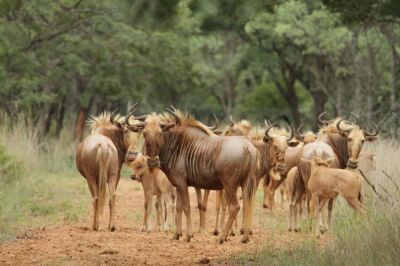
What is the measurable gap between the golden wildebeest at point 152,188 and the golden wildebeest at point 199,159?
5.28 ft

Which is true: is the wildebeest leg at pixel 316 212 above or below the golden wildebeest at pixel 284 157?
below

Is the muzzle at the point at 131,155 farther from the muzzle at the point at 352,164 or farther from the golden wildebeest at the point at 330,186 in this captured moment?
the muzzle at the point at 352,164

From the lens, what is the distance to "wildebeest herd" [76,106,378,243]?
45.6 feet

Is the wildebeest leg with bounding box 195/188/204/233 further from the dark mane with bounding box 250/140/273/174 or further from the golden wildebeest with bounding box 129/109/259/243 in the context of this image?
the dark mane with bounding box 250/140/273/174

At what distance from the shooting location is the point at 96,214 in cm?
1515

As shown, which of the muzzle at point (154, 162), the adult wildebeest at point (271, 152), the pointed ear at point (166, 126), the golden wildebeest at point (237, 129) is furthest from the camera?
the golden wildebeest at point (237, 129)

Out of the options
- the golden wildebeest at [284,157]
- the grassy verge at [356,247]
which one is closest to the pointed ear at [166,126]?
the golden wildebeest at [284,157]

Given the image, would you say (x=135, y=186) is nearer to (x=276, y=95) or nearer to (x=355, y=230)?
(x=355, y=230)

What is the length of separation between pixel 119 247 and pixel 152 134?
78.3 inches

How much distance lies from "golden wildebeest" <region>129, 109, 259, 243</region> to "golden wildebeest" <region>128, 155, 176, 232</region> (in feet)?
5.28

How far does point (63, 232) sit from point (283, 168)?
4045 millimetres

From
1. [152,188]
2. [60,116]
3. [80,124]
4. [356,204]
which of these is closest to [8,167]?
[152,188]

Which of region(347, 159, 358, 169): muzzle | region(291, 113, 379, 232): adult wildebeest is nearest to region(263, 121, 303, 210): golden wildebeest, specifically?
region(291, 113, 379, 232): adult wildebeest

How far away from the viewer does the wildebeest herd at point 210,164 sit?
1391 cm
